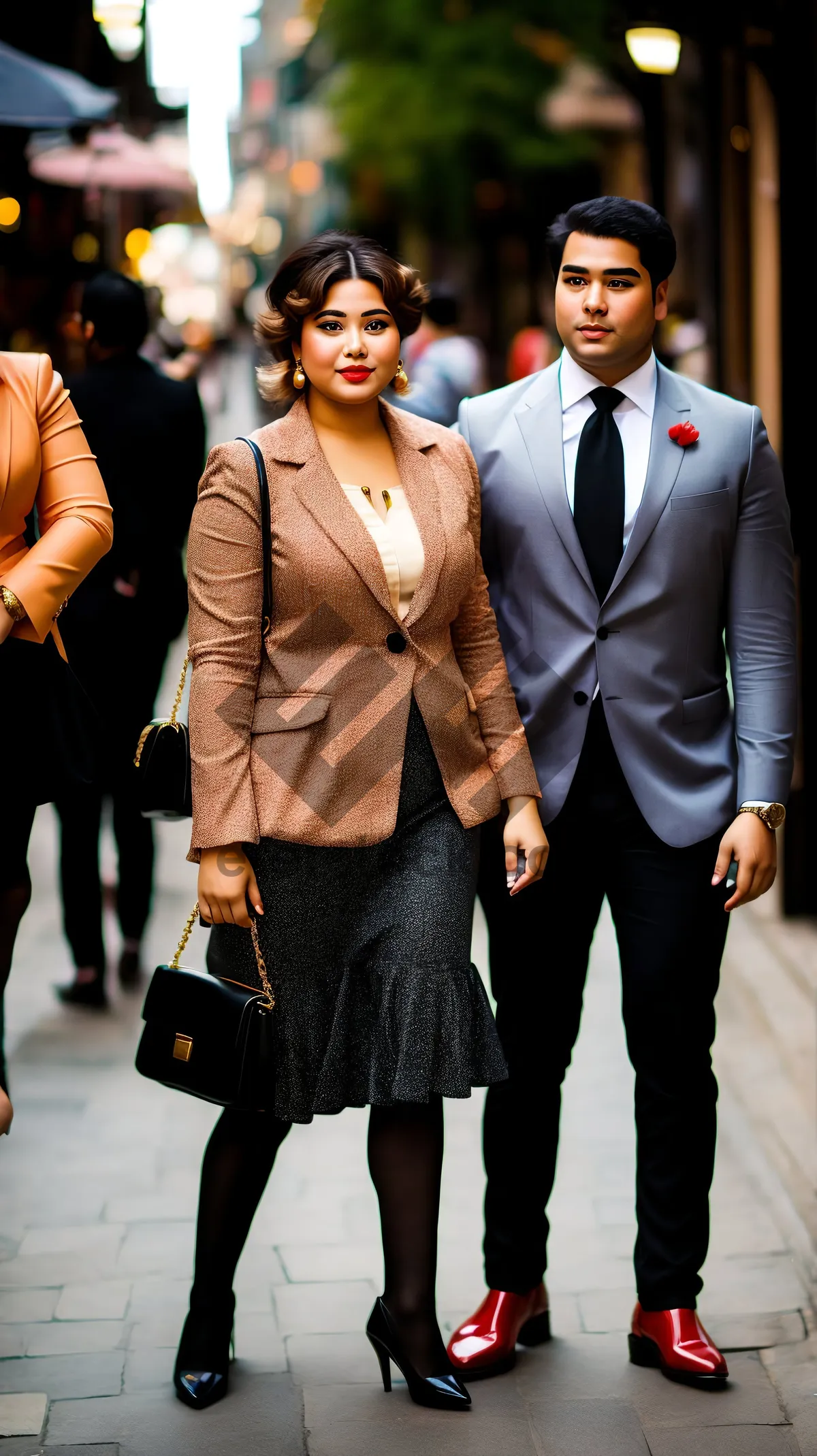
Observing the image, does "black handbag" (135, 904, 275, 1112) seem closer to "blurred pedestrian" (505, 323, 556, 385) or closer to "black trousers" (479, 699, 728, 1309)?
"black trousers" (479, 699, 728, 1309)

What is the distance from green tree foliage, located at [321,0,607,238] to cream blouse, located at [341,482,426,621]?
617 inches

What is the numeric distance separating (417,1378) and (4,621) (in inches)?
62.7

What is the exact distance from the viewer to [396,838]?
3.27 m

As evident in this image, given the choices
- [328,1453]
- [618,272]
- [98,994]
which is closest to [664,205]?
[98,994]

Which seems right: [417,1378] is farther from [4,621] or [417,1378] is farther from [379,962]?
[4,621]

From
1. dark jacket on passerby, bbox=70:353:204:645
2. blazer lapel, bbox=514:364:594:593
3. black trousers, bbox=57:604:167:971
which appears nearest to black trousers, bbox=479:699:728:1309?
blazer lapel, bbox=514:364:594:593

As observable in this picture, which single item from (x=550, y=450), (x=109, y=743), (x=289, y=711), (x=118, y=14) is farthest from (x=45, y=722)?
(x=118, y=14)

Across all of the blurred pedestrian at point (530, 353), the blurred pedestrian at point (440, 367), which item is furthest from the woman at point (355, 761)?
the blurred pedestrian at point (530, 353)

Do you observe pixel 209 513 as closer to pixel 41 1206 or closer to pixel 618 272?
pixel 618 272

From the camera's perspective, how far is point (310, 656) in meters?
3.20

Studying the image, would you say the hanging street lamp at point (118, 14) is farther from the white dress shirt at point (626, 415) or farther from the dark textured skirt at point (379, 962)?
the dark textured skirt at point (379, 962)

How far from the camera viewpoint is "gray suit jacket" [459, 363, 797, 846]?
3309 millimetres

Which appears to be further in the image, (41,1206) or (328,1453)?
(41,1206)

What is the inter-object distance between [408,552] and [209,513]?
1.19ft
